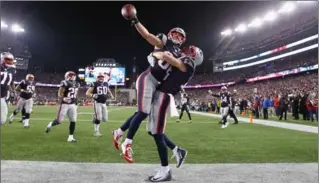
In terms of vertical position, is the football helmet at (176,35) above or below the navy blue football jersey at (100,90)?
above

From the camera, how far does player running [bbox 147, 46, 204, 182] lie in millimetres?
4875

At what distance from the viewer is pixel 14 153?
723 centimetres

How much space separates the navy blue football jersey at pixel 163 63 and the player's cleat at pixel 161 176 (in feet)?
4.62

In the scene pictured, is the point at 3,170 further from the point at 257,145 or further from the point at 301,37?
the point at 301,37

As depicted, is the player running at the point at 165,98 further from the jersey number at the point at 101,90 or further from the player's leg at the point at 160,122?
the jersey number at the point at 101,90

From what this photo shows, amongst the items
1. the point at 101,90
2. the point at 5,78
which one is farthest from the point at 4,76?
the point at 101,90

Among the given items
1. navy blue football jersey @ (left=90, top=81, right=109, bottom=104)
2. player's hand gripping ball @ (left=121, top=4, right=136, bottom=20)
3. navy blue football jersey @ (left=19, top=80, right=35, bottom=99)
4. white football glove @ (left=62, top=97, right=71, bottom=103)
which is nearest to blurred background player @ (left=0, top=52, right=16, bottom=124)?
player's hand gripping ball @ (left=121, top=4, right=136, bottom=20)

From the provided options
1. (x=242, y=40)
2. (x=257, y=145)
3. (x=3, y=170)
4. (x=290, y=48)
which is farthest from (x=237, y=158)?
(x=242, y=40)

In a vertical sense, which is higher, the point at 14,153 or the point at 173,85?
the point at 173,85

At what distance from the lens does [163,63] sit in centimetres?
501

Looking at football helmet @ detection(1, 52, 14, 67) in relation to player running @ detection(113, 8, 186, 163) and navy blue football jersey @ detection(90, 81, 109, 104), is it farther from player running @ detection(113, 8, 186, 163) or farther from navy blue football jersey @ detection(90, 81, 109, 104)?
navy blue football jersey @ detection(90, 81, 109, 104)

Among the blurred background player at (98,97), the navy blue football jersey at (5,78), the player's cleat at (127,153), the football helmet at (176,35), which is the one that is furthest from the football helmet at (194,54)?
the blurred background player at (98,97)

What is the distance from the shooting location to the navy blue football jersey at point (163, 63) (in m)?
4.90

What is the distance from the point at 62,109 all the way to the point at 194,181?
6453mm
